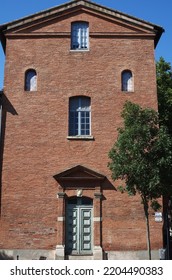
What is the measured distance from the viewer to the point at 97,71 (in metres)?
18.4

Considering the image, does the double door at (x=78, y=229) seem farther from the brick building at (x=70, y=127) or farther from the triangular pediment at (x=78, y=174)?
the triangular pediment at (x=78, y=174)

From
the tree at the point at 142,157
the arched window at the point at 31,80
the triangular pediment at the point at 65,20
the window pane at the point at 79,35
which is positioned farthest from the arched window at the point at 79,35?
the tree at the point at 142,157

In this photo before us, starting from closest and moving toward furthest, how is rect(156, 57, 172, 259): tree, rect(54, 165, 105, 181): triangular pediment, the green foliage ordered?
1. the green foliage
2. rect(54, 165, 105, 181): triangular pediment
3. rect(156, 57, 172, 259): tree

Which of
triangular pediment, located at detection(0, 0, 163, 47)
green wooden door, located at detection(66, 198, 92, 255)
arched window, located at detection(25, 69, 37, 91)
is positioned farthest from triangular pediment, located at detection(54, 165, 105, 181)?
triangular pediment, located at detection(0, 0, 163, 47)

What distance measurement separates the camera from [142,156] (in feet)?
45.4

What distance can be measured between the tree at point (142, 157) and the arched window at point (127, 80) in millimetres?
3969

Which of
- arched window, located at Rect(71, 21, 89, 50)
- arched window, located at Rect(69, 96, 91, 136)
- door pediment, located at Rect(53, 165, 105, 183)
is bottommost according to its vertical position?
door pediment, located at Rect(53, 165, 105, 183)

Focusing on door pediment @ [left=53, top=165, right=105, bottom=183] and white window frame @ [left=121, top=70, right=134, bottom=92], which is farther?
white window frame @ [left=121, top=70, right=134, bottom=92]

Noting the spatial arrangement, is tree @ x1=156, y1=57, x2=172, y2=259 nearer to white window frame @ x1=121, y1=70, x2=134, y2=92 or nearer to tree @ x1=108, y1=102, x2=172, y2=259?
white window frame @ x1=121, y1=70, x2=134, y2=92

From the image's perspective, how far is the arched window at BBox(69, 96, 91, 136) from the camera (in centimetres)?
1780

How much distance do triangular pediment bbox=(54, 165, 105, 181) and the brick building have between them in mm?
45

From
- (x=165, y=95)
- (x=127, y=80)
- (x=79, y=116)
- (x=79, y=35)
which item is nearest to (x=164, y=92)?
(x=165, y=95)

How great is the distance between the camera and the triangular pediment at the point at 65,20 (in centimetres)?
1895

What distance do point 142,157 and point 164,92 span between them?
1115 cm
